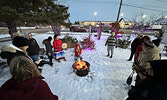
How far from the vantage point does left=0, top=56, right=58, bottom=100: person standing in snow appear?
2.78 feet

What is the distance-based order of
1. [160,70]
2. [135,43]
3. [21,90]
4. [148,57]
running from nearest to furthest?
[21,90]
[160,70]
[148,57]
[135,43]

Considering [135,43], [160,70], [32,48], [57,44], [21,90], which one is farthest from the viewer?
[135,43]

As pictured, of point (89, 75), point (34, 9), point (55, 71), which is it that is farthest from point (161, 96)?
point (34, 9)

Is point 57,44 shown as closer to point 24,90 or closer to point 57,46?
point 57,46

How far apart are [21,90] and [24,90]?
1.2 inches

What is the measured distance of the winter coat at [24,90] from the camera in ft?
2.76

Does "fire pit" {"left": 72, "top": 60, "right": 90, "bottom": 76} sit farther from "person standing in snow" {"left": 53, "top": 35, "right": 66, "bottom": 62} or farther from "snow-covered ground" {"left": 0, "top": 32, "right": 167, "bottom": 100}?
"person standing in snow" {"left": 53, "top": 35, "right": 66, "bottom": 62}

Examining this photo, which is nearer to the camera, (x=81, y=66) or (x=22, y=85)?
(x=22, y=85)

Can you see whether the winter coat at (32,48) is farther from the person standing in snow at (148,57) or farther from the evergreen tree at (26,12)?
the person standing in snow at (148,57)

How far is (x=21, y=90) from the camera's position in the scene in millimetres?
866

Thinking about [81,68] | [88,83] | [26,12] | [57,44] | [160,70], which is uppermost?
[26,12]

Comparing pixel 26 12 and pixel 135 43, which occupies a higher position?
pixel 26 12

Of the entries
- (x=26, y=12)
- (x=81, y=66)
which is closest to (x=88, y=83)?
(x=81, y=66)

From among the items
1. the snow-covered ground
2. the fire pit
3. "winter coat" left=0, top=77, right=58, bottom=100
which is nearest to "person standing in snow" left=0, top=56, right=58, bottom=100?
"winter coat" left=0, top=77, right=58, bottom=100
